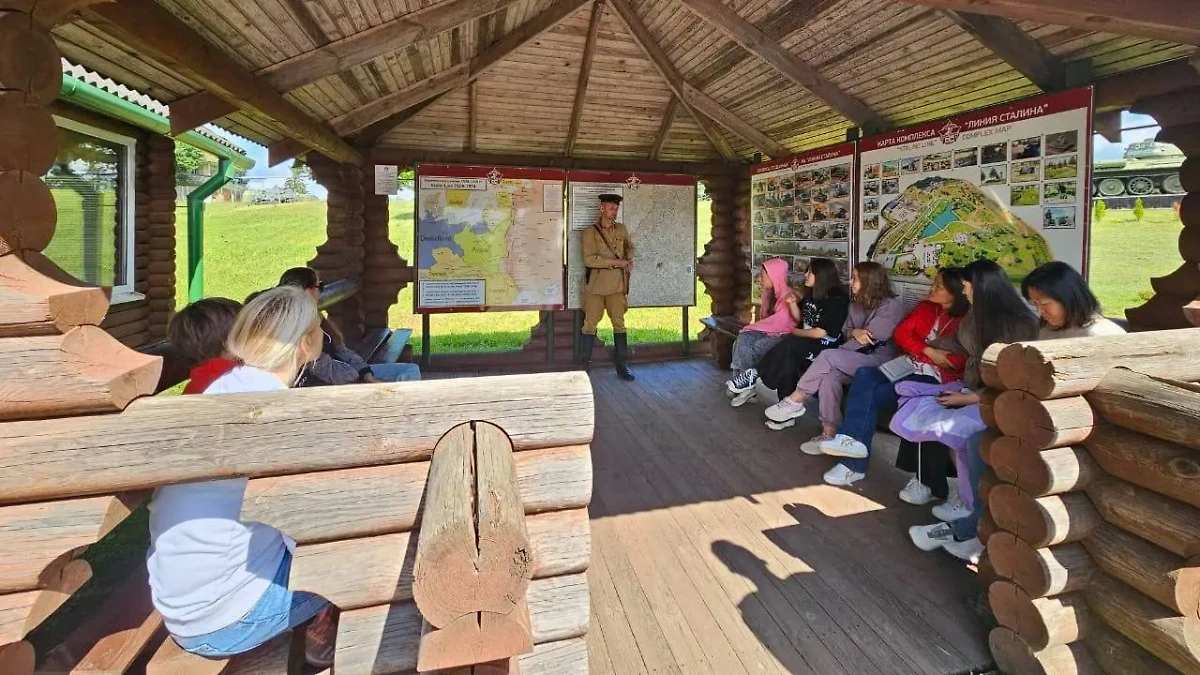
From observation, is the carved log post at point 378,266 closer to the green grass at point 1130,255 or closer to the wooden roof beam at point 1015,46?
the wooden roof beam at point 1015,46

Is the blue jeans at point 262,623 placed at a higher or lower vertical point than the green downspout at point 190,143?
lower

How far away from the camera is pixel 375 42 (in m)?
4.24

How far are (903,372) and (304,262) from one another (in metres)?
21.5

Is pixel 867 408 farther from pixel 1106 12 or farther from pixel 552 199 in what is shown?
pixel 552 199

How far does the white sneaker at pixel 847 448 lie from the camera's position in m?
4.20

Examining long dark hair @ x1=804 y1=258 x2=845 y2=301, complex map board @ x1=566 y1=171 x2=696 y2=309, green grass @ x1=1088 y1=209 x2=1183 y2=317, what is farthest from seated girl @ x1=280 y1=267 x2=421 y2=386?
green grass @ x1=1088 y1=209 x2=1183 y2=317

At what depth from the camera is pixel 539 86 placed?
21.5 feet

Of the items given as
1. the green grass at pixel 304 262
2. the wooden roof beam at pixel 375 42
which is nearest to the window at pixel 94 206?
the wooden roof beam at pixel 375 42

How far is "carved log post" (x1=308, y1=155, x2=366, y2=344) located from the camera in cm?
700

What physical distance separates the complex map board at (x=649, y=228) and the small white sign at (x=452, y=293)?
1.18 m

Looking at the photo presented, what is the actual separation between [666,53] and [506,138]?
2.24m

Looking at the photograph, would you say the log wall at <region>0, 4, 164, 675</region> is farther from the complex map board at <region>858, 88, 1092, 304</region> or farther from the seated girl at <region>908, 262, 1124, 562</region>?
the complex map board at <region>858, 88, 1092, 304</region>

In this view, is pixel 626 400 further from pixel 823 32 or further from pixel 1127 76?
pixel 1127 76

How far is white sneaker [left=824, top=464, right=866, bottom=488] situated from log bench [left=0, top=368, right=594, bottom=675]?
9.76 feet
